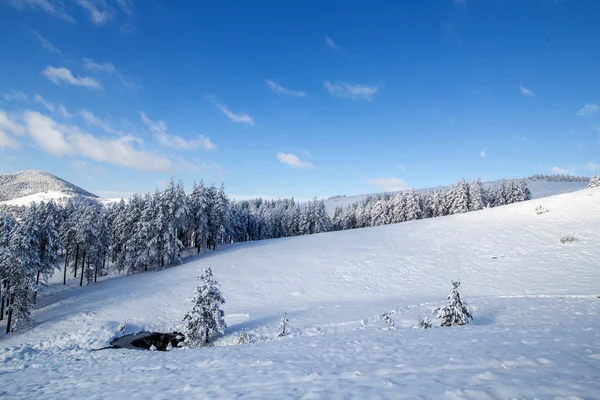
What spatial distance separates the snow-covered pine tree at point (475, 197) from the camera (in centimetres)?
7275

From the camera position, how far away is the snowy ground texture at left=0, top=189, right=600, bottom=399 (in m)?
7.08

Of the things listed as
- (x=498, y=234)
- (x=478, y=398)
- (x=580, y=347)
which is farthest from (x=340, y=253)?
(x=478, y=398)

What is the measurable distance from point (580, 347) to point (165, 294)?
3219 centimetres

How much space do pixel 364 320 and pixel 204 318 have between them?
36.9 ft

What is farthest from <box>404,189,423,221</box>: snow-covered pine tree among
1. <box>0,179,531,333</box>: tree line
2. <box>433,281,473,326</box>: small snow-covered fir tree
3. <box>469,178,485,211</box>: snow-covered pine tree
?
<box>433,281,473,326</box>: small snow-covered fir tree

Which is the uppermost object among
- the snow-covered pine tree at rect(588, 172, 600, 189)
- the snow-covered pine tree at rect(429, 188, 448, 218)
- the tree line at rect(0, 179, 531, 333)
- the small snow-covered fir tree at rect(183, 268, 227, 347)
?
the snow-covered pine tree at rect(588, 172, 600, 189)

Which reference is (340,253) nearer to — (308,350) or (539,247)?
(539,247)

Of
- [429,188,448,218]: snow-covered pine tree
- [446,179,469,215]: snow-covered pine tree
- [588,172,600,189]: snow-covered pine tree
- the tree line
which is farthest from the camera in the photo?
[429,188,448,218]: snow-covered pine tree

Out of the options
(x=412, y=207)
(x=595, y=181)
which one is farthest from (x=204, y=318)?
(x=595, y=181)

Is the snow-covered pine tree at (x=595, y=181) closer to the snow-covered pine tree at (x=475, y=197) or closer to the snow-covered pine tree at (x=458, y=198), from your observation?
the snow-covered pine tree at (x=475, y=197)

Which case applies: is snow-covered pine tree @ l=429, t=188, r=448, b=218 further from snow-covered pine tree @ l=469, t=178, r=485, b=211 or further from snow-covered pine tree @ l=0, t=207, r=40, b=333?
snow-covered pine tree @ l=0, t=207, r=40, b=333

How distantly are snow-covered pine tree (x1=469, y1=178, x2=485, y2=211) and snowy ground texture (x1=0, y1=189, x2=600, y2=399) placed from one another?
24.8 m

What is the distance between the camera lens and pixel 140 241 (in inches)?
1655

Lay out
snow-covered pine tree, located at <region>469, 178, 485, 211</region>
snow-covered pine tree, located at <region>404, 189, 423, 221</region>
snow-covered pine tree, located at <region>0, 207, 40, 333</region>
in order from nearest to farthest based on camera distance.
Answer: snow-covered pine tree, located at <region>0, 207, 40, 333</region> → snow-covered pine tree, located at <region>469, 178, 485, 211</region> → snow-covered pine tree, located at <region>404, 189, 423, 221</region>
